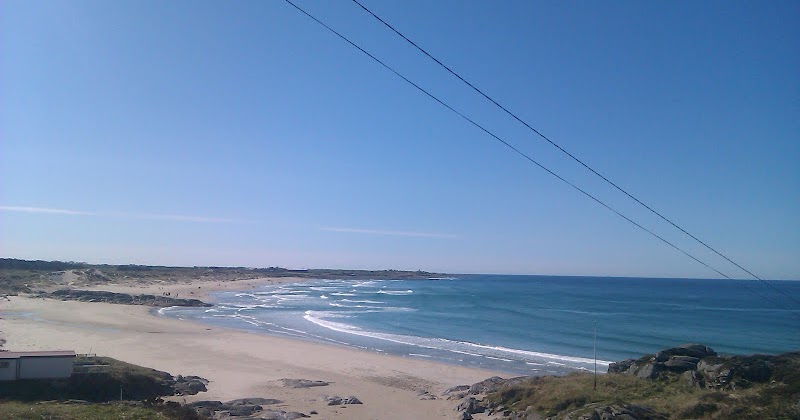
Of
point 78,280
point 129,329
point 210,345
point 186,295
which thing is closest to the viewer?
point 210,345

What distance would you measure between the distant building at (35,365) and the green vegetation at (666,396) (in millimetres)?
14017

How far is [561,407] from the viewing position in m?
17.6

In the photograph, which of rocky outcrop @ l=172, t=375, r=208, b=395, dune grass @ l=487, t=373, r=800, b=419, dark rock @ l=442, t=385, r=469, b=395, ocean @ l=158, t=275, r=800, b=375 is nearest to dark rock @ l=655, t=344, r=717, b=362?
dune grass @ l=487, t=373, r=800, b=419

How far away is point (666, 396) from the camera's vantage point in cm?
1753

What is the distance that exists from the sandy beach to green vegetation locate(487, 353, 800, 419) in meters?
3.18

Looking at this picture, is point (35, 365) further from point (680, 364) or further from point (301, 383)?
point (680, 364)

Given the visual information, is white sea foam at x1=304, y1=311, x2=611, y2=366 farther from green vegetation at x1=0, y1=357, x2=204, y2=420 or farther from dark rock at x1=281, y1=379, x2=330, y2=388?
green vegetation at x1=0, y1=357, x2=204, y2=420

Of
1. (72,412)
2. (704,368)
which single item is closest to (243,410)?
(72,412)

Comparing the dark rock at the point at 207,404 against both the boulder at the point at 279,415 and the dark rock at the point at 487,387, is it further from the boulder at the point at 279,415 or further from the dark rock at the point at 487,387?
the dark rock at the point at 487,387

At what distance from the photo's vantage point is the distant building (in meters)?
17.9

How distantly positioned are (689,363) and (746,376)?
2352 mm

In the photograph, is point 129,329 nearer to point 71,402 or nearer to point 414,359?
point 414,359

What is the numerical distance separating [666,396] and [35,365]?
19.1 m

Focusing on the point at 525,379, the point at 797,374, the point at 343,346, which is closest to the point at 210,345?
the point at 343,346
